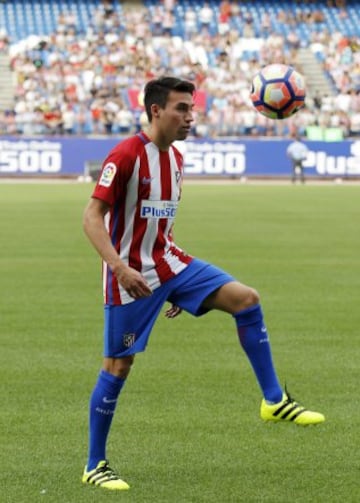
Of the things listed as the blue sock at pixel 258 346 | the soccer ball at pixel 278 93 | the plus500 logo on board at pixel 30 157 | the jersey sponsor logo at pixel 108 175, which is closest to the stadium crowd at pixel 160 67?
the plus500 logo on board at pixel 30 157

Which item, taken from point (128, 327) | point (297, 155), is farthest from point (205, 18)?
point (128, 327)

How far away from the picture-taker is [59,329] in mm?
11375

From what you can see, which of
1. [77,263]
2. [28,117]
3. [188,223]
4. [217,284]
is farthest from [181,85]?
[28,117]

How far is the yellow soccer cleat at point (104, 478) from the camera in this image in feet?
20.1

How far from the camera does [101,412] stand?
6309mm

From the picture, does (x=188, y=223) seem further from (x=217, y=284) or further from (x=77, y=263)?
(x=217, y=284)

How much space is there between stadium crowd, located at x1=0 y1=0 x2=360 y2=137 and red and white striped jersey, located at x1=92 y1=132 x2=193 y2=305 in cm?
3478

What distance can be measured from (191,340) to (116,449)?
400cm

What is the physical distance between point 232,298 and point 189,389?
2327mm

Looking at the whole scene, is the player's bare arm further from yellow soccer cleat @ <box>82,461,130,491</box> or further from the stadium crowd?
the stadium crowd

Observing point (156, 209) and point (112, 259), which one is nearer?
point (112, 259)

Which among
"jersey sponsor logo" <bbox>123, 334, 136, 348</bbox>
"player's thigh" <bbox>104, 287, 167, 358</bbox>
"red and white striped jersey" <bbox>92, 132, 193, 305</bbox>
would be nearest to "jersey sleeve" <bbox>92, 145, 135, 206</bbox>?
"red and white striped jersey" <bbox>92, 132, 193, 305</bbox>

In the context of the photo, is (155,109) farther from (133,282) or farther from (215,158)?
(215,158)

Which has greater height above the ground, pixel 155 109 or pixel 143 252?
pixel 155 109
